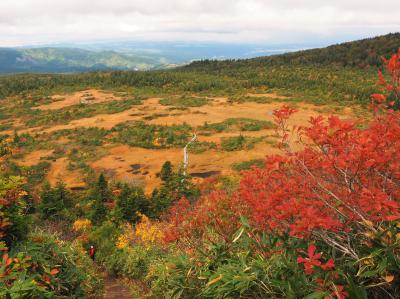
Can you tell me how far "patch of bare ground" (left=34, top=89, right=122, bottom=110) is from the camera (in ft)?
177

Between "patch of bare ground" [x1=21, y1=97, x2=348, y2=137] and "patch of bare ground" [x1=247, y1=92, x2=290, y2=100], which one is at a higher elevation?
"patch of bare ground" [x1=247, y1=92, x2=290, y2=100]

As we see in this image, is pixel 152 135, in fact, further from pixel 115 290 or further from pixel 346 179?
pixel 346 179

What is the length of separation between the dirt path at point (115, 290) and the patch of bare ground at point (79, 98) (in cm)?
4524

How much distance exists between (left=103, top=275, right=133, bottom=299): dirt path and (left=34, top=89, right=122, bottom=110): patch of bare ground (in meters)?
45.2

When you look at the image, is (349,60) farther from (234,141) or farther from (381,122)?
(381,122)

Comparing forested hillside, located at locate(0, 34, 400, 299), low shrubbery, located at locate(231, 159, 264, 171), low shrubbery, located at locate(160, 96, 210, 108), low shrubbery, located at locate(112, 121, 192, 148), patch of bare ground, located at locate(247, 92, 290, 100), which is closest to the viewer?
forested hillside, located at locate(0, 34, 400, 299)

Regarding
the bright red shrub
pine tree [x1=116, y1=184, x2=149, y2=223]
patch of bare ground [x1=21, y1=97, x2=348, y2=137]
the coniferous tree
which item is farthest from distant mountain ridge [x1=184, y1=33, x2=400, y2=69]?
the bright red shrub

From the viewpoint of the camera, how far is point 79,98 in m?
58.1

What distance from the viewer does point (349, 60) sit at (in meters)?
67.7

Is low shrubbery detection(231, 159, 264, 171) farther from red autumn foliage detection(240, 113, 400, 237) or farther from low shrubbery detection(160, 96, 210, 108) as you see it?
low shrubbery detection(160, 96, 210, 108)

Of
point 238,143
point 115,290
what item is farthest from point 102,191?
point 238,143

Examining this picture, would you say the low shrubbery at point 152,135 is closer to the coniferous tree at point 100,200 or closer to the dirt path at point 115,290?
the coniferous tree at point 100,200

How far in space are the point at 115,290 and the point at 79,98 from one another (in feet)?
172

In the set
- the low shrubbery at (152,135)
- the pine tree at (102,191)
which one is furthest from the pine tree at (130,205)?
the low shrubbery at (152,135)
